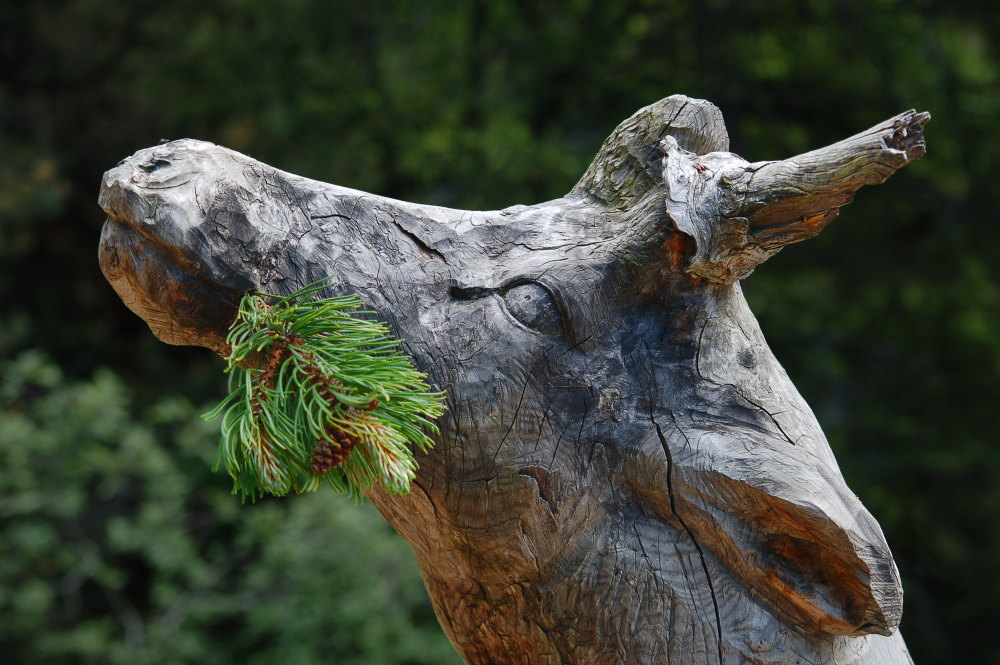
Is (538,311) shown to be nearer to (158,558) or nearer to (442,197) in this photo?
(158,558)

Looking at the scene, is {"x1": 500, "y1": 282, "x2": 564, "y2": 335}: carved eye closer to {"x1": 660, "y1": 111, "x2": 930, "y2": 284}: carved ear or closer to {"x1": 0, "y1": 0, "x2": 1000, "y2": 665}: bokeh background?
{"x1": 660, "y1": 111, "x2": 930, "y2": 284}: carved ear

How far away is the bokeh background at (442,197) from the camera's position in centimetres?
374

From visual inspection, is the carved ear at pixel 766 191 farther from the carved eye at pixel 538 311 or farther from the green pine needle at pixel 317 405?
the green pine needle at pixel 317 405

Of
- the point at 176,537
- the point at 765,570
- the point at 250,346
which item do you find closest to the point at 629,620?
the point at 765,570

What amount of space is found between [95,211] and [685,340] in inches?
Answer: 174

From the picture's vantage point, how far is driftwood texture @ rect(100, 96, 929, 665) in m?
1.02

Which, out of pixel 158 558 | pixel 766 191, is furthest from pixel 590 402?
pixel 158 558

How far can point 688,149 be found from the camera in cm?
116

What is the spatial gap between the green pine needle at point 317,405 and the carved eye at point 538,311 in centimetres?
Answer: 14

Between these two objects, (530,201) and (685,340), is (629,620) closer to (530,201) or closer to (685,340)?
(685,340)

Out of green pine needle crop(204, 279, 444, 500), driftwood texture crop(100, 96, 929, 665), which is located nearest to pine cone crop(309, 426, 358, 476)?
green pine needle crop(204, 279, 444, 500)

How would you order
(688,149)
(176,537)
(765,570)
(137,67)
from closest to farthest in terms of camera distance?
(765,570) → (688,149) → (176,537) → (137,67)

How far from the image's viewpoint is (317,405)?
96 cm

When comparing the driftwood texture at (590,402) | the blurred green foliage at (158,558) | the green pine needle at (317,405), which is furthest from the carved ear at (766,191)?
the blurred green foliage at (158,558)
